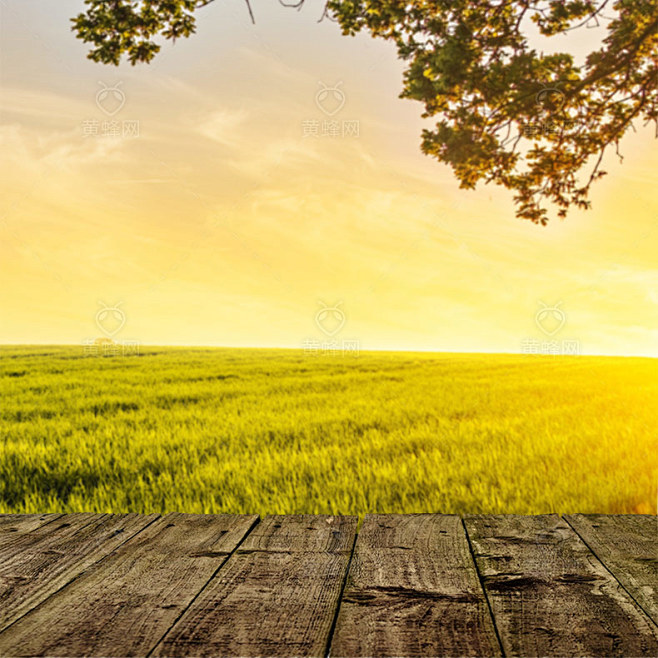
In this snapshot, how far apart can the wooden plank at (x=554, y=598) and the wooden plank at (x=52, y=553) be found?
1.17 m

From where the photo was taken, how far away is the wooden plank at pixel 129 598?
1338 mm

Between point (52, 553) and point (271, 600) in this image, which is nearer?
point (271, 600)

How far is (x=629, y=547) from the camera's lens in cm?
212

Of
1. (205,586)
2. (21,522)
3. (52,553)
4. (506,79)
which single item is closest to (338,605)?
(205,586)

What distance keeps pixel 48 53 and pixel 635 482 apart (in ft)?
14.3

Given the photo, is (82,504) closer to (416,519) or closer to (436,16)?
(416,519)

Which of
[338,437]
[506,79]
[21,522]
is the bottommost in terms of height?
[21,522]

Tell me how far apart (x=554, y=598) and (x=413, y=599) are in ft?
1.21

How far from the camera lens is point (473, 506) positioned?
3.11m

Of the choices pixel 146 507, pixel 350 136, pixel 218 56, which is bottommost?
pixel 146 507

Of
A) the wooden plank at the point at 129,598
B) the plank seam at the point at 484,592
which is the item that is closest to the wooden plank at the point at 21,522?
the wooden plank at the point at 129,598

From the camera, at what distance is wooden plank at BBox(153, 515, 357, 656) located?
1.33 metres

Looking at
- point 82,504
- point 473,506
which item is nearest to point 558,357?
point 473,506

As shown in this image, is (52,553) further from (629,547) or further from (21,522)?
(629,547)
